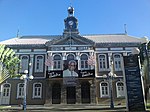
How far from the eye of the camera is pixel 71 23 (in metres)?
32.6

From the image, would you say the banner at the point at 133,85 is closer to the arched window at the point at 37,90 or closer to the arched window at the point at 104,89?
the arched window at the point at 104,89

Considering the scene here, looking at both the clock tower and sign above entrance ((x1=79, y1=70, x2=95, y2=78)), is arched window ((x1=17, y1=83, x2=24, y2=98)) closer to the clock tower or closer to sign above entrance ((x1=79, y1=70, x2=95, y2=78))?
sign above entrance ((x1=79, y1=70, x2=95, y2=78))

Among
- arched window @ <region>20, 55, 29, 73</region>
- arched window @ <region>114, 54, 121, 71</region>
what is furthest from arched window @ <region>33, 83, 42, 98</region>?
arched window @ <region>114, 54, 121, 71</region>

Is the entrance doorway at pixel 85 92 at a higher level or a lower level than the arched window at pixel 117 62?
lower

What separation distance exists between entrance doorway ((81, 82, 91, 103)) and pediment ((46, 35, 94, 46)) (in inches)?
236

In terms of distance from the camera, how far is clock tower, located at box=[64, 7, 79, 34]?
3158 cm

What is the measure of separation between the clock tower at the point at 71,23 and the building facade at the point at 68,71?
6.15 ft

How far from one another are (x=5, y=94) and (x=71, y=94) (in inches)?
370

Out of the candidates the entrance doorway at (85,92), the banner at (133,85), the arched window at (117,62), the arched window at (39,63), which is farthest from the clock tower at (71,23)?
the banner at (133,85)

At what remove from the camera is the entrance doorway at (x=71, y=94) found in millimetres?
26469

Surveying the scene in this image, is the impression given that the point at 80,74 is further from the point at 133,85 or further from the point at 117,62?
the point at 133,85

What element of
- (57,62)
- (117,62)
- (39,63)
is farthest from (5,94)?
Answer: (117,62)

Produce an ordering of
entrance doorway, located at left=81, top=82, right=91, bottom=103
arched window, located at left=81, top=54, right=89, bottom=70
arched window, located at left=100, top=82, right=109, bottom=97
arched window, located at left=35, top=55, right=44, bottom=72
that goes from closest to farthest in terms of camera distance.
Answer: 1. entrance doorway, located at left=81, top=82, right=91, bottom=103
2. arched window, located at left=100, top=82, right=109, bottom=97
3. arched window, located at left=81, top=54, right=89, bottom=70
4. arched window, located at left=35, top=55, right=44, bottom=72

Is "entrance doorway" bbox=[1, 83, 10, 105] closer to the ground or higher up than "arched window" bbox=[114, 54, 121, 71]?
closer to the ground
